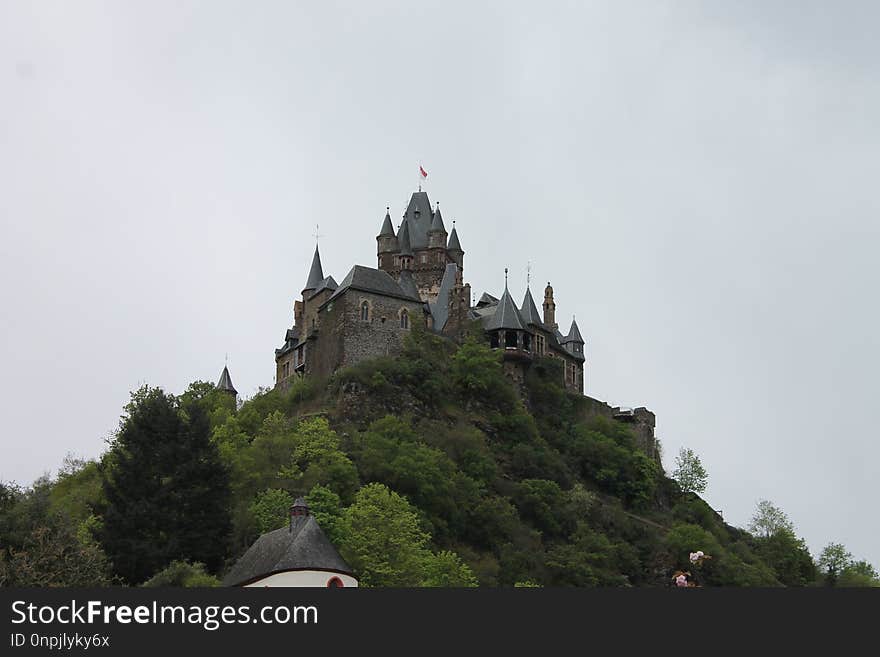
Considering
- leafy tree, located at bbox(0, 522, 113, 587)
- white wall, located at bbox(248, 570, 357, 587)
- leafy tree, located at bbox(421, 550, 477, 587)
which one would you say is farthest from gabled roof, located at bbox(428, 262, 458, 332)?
leafy tree, located at bbox(0, 522, 113, 587)

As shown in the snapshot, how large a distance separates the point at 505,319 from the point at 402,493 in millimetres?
22699

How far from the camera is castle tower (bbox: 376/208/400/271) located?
10288cm

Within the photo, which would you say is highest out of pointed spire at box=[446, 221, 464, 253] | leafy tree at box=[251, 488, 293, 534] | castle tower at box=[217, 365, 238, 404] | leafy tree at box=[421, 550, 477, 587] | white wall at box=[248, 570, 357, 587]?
pointed spire at box=[446, 221, 464, 253]

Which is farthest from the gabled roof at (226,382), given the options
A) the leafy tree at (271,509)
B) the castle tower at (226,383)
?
the leafy tree at (271,509)

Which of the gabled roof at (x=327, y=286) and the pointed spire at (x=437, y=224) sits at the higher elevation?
the pointed spire at (x=437, y=224)

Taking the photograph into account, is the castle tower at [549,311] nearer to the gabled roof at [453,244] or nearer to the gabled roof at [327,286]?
the gabled roof at [453,244]

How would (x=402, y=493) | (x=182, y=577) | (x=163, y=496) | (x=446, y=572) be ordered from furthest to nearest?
(x=402, y=493), (x=446, y=572), (x=163, y=496), (x=182, y=577)

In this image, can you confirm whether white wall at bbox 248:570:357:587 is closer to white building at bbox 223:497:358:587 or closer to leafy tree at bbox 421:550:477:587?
white building at bbox 223:497:358:587

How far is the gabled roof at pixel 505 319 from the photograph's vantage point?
93.7 m

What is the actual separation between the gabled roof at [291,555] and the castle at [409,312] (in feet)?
96.0

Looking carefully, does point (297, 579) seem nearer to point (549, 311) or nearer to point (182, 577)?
point (182, 577)

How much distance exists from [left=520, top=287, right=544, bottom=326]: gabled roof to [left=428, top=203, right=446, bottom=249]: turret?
785 centimetres

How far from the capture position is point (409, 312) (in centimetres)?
8762

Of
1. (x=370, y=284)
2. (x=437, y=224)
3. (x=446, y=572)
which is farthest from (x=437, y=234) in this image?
(x=446, y=572)
